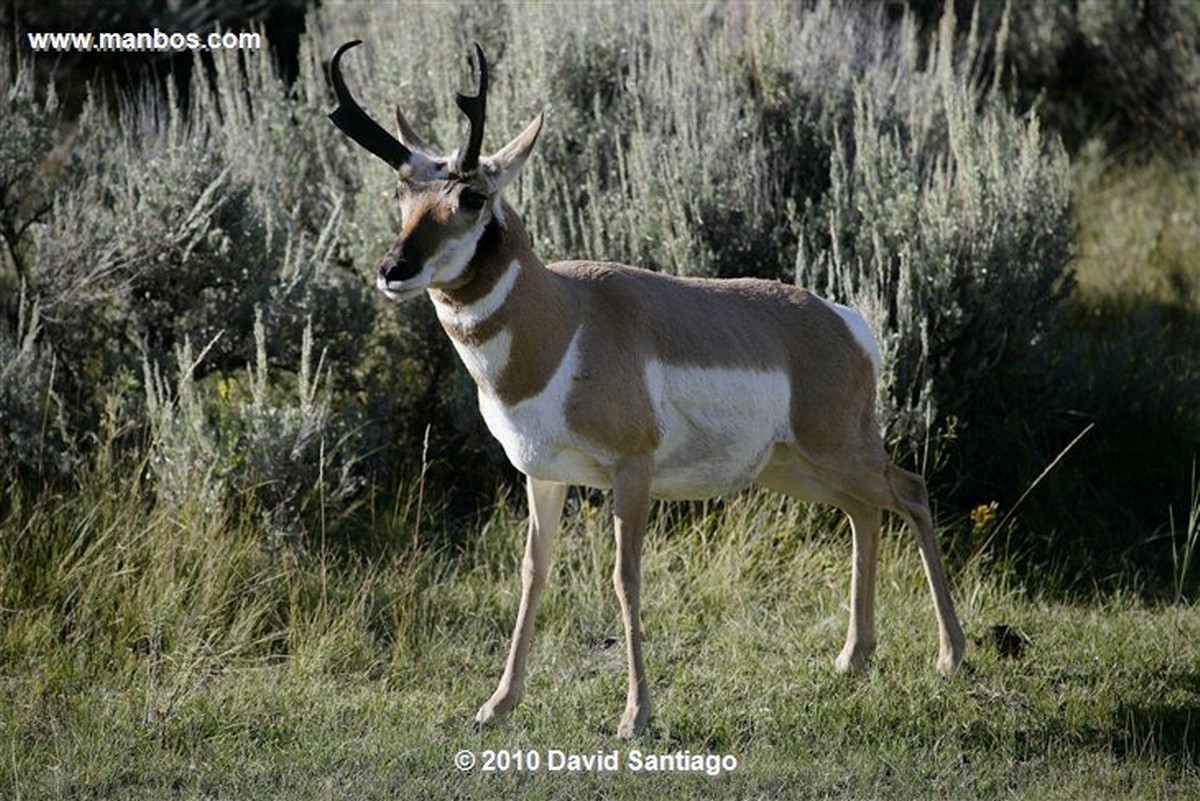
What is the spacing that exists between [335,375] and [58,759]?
3.29m

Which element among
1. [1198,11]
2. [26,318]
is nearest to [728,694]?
[26,318]

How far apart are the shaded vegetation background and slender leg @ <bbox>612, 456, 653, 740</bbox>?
81.4 inches

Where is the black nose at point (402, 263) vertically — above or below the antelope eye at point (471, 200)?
below

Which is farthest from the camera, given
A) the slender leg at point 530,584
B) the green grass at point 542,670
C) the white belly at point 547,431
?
the slender leg at point 530,584

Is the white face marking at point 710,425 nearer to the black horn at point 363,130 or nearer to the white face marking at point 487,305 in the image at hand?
the white face marking at point 487,305

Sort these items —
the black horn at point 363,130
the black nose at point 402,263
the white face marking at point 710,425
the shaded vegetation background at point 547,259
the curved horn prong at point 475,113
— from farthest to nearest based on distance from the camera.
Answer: the shaded vegetation background at point 547,259 < the white face marking at point 710,425 < the black horn at point 363,130 < the curved horn prong at point 475,113 < the black nose at point 402,263

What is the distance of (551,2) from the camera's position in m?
9.63

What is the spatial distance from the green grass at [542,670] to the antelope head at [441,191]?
1762 millimetres

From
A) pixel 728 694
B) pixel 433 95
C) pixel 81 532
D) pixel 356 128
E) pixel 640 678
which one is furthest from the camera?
pixel 433 95

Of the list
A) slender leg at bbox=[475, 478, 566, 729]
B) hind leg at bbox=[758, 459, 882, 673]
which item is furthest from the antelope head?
hind leg at bbox=[758, 459, 882, 673]

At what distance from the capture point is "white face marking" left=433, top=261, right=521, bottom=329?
550cm

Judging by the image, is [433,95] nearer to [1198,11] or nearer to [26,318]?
[26,318]

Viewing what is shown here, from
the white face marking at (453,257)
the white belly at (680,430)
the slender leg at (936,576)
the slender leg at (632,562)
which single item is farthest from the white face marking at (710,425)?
the white face marking at (453,257)

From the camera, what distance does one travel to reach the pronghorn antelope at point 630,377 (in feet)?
17.8
